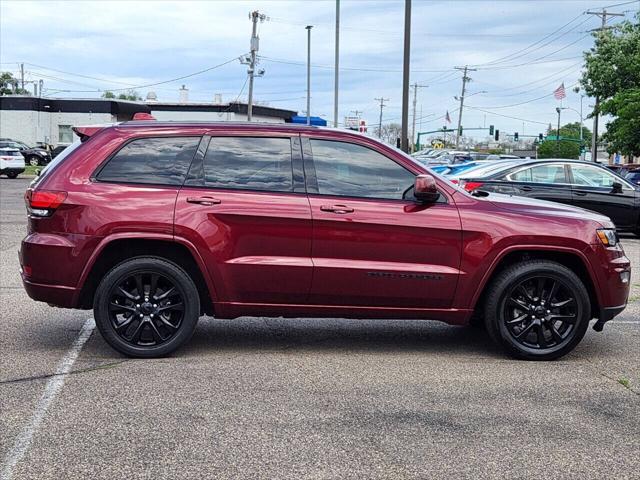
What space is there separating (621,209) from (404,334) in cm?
959

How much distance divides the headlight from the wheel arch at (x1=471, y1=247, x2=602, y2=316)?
0.78 feet

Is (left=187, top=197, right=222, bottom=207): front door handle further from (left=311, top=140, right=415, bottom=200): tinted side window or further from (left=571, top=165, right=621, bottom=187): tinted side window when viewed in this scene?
(left=571, top=165, right=621, bottom=187): tinted side window

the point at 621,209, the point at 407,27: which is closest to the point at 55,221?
the point at 621,209

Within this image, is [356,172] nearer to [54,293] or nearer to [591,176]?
[54,293]

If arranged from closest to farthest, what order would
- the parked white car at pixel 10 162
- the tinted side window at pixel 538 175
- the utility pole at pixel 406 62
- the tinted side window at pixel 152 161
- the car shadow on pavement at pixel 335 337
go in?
the tinted side window at pixel 152 161 < the car shadow on pavement at pixel 335 337 < the tinted side window at pixel 538 175 < the utility pole at pixel 406 62 < the parked white car at pixel 10 162

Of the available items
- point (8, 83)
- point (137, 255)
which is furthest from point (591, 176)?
point (8, 83)

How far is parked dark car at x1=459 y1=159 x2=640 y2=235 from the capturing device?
14.5 meters

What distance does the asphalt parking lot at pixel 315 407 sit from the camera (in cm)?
423

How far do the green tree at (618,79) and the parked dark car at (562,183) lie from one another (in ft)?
80.7

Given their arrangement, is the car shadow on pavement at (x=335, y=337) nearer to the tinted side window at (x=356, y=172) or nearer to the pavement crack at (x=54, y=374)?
the pavement crack at (x=54, y=374)

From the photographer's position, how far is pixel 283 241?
6148 mm

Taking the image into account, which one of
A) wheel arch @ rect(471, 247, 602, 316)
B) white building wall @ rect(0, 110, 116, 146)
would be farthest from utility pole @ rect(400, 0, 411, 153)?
white building wall @ rect(0, 110, 116, 146)

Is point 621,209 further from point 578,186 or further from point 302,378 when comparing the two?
point 302,378

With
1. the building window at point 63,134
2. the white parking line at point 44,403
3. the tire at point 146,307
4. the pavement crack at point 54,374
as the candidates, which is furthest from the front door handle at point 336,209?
the building window at point 63,134
